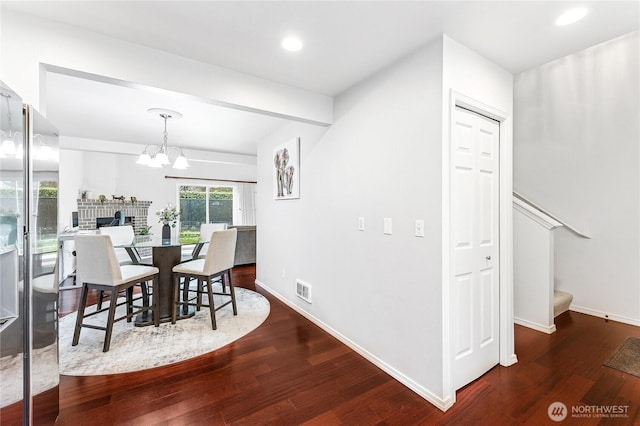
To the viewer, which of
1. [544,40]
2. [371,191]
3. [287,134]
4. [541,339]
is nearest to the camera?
[544,40]

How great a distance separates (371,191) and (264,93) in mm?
1257

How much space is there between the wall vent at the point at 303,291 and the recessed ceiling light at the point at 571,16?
2976 mm

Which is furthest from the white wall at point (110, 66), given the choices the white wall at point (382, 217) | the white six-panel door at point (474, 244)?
the white six-panel door at point (474, 244)

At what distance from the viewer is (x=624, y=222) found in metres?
3.07

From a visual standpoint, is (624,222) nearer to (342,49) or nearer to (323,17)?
(342,49)

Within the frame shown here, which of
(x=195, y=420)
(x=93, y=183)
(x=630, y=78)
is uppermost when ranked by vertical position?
(x=630, y=78)

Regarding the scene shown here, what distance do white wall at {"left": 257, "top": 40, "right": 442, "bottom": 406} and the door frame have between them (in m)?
0.04

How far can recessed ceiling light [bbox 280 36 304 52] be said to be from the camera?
186cm

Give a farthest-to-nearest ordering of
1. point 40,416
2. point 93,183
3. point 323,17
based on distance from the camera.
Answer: point 93,183, point 323,17, point 40,416

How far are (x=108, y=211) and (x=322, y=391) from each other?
6.63m

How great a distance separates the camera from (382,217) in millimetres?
2244

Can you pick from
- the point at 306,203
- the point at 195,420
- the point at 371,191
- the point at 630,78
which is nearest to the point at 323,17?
the point at 371,191

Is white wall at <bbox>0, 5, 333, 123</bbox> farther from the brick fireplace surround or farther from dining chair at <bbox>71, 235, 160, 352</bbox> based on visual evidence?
the brick fireplace surround

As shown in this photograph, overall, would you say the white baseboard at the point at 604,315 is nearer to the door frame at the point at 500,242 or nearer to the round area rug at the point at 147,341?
the door frame at the point at 500,242
